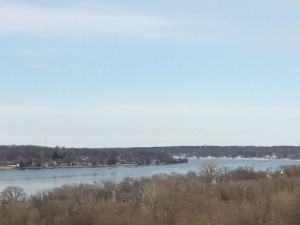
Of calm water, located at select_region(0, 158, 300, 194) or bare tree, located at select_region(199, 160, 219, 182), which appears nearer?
bare tree, located at select_region(199, 160, 219, 182)

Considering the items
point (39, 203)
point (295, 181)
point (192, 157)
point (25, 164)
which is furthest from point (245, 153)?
point (39, 203)

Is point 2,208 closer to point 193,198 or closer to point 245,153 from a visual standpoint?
point 193,198

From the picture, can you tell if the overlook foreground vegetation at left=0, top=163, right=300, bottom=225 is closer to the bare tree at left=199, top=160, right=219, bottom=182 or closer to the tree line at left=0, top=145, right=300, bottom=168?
the bare tree at left=199, top=160, right=219, bottom=182

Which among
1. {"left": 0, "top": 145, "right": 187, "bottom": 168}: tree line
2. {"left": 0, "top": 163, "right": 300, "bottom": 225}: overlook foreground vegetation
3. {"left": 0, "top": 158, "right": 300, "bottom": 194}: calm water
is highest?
{"left": 0, "top": 145, "right": 187, "bottom": 168}: tree line

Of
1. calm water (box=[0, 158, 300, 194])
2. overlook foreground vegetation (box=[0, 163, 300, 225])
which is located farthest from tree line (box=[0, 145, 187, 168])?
overlook foreground vegetation (box=[0, 163, 300, 225])

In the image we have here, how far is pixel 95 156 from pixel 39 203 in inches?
2909

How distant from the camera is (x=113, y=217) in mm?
21422

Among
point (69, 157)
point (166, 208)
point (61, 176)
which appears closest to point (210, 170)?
point (166, 208)

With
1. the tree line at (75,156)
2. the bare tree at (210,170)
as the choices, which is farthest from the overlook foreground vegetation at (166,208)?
the tree line at (75,156)

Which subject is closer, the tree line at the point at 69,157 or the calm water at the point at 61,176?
the calm water at the point at 61,176

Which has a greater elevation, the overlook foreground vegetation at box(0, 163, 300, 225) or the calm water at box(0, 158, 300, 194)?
the calm water at box(0, 158, 300, 194)

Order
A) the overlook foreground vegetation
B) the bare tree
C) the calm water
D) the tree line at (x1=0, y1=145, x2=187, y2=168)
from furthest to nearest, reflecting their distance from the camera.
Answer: the tree line at (x1=0, y1=145, x2=187, y2=168), the calm water, the bare tree, the overlook foreground vegetation

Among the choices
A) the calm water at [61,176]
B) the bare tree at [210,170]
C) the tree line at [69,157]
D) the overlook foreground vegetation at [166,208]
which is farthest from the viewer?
the tree line at [69,157]

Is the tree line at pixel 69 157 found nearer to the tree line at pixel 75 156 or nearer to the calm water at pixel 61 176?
the tree line at pixel 75 156
